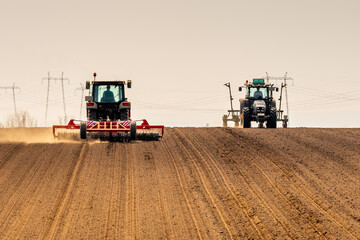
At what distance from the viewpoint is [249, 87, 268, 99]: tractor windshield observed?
29.4m

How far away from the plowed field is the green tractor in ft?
21.7

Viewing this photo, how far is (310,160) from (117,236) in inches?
364

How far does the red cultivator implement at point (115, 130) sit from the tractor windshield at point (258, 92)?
29.5ft

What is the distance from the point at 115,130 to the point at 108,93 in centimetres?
228

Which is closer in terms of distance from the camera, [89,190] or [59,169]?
[89,190]

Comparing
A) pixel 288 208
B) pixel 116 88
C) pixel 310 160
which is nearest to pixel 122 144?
pixel 116 88

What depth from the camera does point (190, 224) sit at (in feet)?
39.9

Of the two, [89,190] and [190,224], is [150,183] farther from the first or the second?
[190,224]

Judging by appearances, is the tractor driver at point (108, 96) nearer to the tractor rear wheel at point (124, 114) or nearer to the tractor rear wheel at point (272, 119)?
the tractor rear wheel at point (124, 114)

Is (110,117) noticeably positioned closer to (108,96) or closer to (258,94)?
(108,96)

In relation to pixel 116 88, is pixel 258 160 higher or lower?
lower

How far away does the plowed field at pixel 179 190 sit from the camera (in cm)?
1195

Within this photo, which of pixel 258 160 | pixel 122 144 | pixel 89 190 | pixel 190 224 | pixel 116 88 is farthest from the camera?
pixel 116 88

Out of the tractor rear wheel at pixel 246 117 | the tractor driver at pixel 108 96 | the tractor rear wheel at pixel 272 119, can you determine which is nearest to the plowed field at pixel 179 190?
the tractor driver at pixel 108 96
